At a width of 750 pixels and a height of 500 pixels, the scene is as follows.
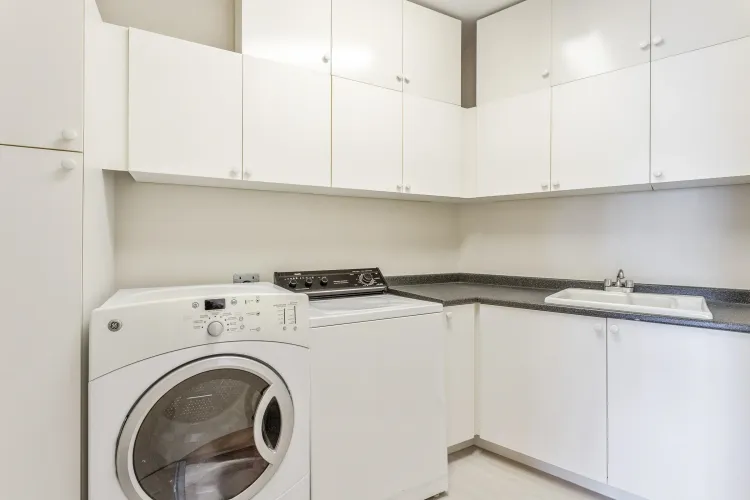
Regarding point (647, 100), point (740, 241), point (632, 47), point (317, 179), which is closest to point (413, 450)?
point (317, 179)

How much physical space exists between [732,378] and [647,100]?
1.24 m

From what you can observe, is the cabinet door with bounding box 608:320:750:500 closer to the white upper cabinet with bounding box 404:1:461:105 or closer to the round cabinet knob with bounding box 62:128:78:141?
the white upper cabinet with bounding box 404:1:461:105

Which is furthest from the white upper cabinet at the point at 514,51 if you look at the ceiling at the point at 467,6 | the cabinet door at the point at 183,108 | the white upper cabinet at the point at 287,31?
the cabinet door at the point at 183,108

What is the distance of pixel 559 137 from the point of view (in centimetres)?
232

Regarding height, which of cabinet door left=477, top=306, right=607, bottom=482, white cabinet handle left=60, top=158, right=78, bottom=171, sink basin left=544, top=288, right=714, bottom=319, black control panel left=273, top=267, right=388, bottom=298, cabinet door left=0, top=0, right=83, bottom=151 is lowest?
cabinet door left=477, top=306, right=607, bottom=482

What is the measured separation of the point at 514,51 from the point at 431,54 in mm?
478

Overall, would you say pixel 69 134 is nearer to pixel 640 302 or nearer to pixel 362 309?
pixel 362 309

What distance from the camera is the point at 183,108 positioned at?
1772 millimetres

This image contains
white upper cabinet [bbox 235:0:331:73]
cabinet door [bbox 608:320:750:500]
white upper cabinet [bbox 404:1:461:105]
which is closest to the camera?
cabinet door [bbox 608:320:750:500]

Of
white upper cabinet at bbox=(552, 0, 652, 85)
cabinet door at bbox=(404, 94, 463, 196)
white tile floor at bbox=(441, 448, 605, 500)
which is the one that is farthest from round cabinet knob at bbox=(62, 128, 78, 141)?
white upper cabinet at bbox=(552, 0, 652, 85)

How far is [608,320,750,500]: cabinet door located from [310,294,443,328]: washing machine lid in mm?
845

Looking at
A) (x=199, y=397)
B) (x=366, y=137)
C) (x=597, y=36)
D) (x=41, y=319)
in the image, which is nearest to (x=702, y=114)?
(x=597, y=36)

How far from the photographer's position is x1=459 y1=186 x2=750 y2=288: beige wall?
6.73 ft

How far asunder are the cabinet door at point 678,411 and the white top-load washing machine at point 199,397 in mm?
1347
